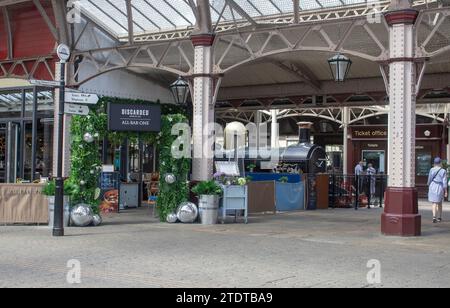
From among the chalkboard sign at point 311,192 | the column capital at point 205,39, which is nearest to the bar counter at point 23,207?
the column capital at point 205,39

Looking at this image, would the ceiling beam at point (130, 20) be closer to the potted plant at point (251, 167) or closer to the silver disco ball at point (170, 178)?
the silver disco ball at point (170, 178)

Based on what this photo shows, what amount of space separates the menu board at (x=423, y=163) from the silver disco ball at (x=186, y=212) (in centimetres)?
1851

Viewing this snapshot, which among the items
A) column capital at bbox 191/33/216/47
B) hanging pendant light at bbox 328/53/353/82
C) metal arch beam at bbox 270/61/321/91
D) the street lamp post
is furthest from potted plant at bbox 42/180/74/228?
metal arch beam at bbox 270/61/321/91

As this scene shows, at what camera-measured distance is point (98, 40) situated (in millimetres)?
19594

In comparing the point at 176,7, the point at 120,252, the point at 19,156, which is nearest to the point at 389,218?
the point at 120,252

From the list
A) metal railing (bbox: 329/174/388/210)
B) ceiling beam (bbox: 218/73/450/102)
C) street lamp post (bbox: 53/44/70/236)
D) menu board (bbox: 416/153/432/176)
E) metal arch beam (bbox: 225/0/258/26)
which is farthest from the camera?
menu board (bbox: 416/153/432/176)

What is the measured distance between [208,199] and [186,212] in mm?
643

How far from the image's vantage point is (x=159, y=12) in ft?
61.6

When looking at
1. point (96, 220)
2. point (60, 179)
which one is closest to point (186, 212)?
point (96, 220)

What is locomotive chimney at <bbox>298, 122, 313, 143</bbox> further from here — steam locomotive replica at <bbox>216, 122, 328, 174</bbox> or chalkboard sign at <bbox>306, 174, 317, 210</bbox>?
chalkboard sign at <bbox>306, 174, 317, 210</bbox>

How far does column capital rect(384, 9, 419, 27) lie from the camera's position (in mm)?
12578

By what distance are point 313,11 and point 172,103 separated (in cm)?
821

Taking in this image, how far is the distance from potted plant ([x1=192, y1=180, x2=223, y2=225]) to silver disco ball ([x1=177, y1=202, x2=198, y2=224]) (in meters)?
0.25
